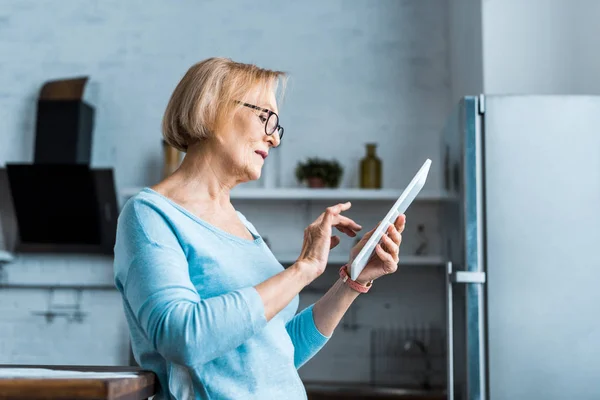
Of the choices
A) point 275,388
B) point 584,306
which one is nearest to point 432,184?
point 584,306

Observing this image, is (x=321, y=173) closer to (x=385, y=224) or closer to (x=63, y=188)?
(x=63, y=188)

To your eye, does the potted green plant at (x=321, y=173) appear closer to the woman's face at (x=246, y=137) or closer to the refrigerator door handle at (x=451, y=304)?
the refrigerator door handle at (x=451, y=304)

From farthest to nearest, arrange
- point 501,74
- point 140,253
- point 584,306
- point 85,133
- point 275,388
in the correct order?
point 85,133 < point 501,74 < point 584,306 < point 275,388 < point 140,253

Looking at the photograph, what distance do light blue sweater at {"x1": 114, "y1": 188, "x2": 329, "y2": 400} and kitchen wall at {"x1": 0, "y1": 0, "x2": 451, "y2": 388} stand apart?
2.63 m

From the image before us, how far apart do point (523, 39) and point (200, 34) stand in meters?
1.88

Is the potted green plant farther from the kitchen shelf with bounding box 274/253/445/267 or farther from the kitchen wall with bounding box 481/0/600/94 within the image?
the kitchen wall with bounding box 481/0/600/94

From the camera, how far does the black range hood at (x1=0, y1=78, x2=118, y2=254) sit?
3760mm

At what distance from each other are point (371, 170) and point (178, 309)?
2877 millimetres

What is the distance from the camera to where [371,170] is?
3811 millimetres

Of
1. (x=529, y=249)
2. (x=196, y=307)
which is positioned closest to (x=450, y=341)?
(x=529, y=249)

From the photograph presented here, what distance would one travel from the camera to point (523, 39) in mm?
3113

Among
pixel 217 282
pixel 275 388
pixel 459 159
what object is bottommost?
pixel 275 388

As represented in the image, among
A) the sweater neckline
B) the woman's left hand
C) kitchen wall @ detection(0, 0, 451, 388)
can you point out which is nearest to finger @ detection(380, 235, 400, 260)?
the woman's left hand

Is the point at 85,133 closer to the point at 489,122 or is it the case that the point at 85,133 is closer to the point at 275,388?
the point at 489,122
